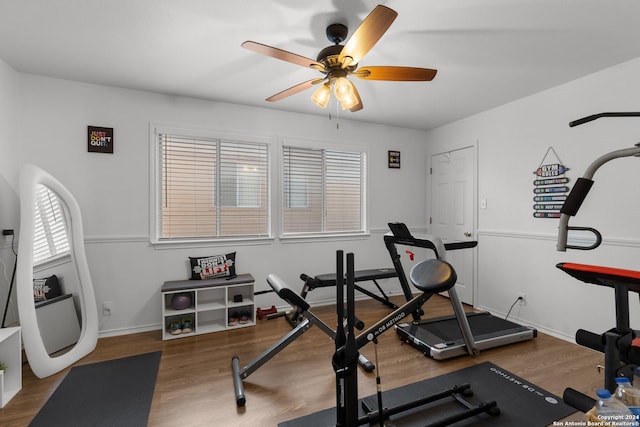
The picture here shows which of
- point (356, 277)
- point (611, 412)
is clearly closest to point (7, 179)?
point (356, 277)

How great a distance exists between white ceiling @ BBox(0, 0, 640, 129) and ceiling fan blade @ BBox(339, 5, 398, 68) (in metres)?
0.30

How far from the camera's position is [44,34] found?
2164 millimetres

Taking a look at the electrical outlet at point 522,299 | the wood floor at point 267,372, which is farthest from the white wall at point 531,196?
the wood floor at point 267,372

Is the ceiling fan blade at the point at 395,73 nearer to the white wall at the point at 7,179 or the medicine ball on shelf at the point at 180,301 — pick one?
the medicine ball on shelf at the point at 180,301

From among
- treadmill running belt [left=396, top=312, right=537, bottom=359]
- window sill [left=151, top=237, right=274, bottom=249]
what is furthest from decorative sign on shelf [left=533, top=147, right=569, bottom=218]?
window sill [left=151, top=237, right=274, bottom=249]

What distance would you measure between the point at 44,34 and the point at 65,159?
3.84ft

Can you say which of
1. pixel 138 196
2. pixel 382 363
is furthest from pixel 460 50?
pixel 138 196

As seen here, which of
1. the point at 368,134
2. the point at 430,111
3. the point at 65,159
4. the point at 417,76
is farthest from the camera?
the point at 368,134

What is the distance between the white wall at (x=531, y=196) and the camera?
2.60 meters

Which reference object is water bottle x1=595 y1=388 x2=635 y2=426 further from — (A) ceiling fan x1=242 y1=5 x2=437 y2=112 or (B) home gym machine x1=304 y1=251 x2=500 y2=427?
(A) ceiling fan x1=242 y1=5 x2=437 y2=112

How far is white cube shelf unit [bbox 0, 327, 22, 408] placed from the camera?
2098mm

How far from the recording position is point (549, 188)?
312cm

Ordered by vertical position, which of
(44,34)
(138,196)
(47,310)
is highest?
(44,34)

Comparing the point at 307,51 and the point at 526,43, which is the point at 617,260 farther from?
the point at 307,51
